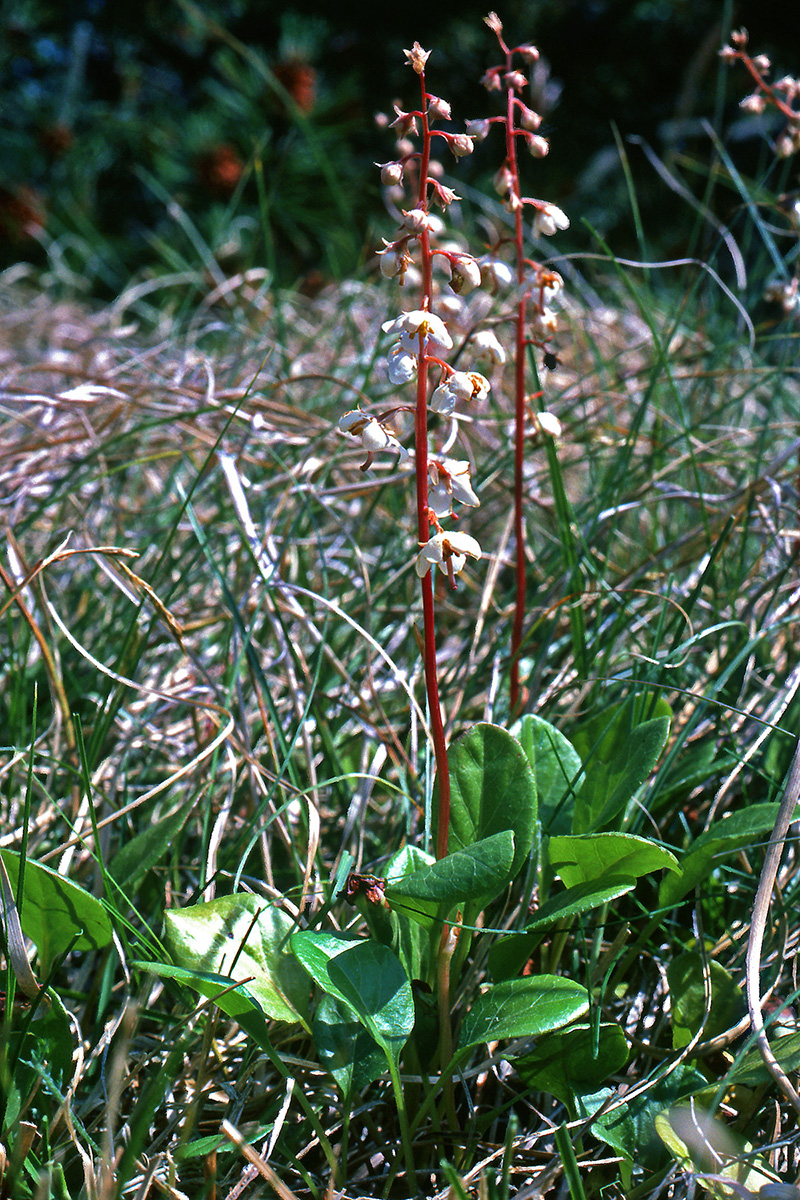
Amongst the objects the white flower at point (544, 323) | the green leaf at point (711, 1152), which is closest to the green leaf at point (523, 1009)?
the green leaf at point (711, 1152)

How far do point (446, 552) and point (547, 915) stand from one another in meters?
0.30

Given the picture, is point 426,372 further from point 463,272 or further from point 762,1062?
point 762,1062

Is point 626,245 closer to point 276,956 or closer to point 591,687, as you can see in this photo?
point 591,687

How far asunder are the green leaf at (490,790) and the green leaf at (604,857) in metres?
0.03

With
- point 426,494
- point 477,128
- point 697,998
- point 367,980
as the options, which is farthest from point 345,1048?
point 477,128

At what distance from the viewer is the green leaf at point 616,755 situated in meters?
0.75

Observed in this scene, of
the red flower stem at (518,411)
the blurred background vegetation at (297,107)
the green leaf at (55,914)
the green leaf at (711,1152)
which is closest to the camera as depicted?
the green leaf at (711,1152)

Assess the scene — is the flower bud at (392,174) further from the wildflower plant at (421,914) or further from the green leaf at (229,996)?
the green leaf at (229,996)

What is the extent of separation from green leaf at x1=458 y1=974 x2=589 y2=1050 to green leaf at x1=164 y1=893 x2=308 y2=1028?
0.14 m

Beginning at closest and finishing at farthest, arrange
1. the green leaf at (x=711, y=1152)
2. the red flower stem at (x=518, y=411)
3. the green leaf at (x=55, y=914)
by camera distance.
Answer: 1. the green leaf at (x=711, y=1152)
2. the green leaf at (x=55, y=914)
3. the red flower stem at (x=518, y=411)

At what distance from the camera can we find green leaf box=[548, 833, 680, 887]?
67cm

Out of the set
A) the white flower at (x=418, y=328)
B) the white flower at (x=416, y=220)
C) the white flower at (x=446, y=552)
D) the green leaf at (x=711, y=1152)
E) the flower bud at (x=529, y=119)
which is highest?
the flower bud at (x=529, y=119)

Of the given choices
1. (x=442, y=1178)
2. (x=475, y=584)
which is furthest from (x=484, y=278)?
(x=442, y=1178)

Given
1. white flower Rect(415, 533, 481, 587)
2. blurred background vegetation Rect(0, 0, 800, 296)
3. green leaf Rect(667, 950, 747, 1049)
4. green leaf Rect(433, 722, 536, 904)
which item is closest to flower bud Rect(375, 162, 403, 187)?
white flower Rect(415, 533, 481, 587)
